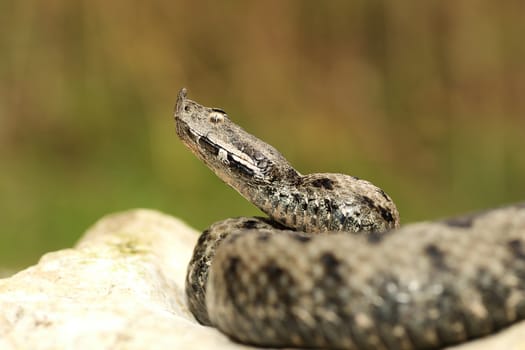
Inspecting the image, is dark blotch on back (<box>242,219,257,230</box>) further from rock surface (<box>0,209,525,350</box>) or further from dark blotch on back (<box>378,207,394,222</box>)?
dark blotch on back (<box>378,207,394,222</box>)

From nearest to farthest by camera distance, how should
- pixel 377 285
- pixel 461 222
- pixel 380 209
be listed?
pixel 377 285 → pixel 461 222 → pixel 380 209

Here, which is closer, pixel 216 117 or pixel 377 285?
pixel 377 285

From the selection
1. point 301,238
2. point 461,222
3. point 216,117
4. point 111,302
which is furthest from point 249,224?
point 461,222

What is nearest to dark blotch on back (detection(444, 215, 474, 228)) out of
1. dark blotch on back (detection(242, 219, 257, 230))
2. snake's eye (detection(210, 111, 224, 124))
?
dark blotch on back (detection(242, 219, 257, 230))

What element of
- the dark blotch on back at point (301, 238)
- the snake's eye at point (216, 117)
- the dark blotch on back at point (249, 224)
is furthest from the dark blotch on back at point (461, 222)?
the snake's eye at point (216, 117)

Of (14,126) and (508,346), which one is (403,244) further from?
(14,126)

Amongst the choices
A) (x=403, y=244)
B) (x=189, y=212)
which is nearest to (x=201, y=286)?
(x=403, y=244)

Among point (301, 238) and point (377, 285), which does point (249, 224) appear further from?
point (377, 285)
